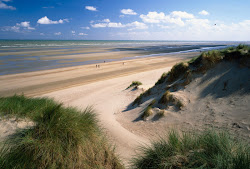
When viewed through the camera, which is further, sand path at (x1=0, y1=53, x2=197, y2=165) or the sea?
the sea

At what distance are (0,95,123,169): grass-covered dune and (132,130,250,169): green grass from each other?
3.38 ft

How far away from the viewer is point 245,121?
17.1ft

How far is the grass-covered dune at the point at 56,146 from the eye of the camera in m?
3.32

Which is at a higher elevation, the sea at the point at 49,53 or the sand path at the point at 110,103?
the sea at the point at 49,53

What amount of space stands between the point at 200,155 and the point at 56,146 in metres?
2.84

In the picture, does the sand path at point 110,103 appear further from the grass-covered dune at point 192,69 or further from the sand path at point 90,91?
the grass-covered dune at point 192,69

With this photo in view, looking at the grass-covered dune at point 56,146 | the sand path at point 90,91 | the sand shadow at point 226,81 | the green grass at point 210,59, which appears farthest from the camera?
the green grass at point 210,59

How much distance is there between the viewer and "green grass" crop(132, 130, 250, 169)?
9.01ft

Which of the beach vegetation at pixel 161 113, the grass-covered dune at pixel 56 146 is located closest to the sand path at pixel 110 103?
the grass-covered dune at pixel 56 146

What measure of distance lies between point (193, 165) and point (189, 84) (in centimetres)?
572

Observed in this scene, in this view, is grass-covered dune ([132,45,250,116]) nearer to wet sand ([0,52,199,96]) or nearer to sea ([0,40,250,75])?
wet sand ([0,52,199,96])

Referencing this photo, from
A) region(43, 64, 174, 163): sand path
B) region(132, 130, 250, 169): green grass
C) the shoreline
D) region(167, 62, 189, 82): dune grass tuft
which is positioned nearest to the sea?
the shoreline

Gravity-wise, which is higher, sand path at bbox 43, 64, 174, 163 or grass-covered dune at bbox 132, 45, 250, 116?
grass-covered dune at bbox 132, 45, 250, 116

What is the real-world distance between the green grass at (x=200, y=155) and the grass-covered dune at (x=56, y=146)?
3.38 feet
